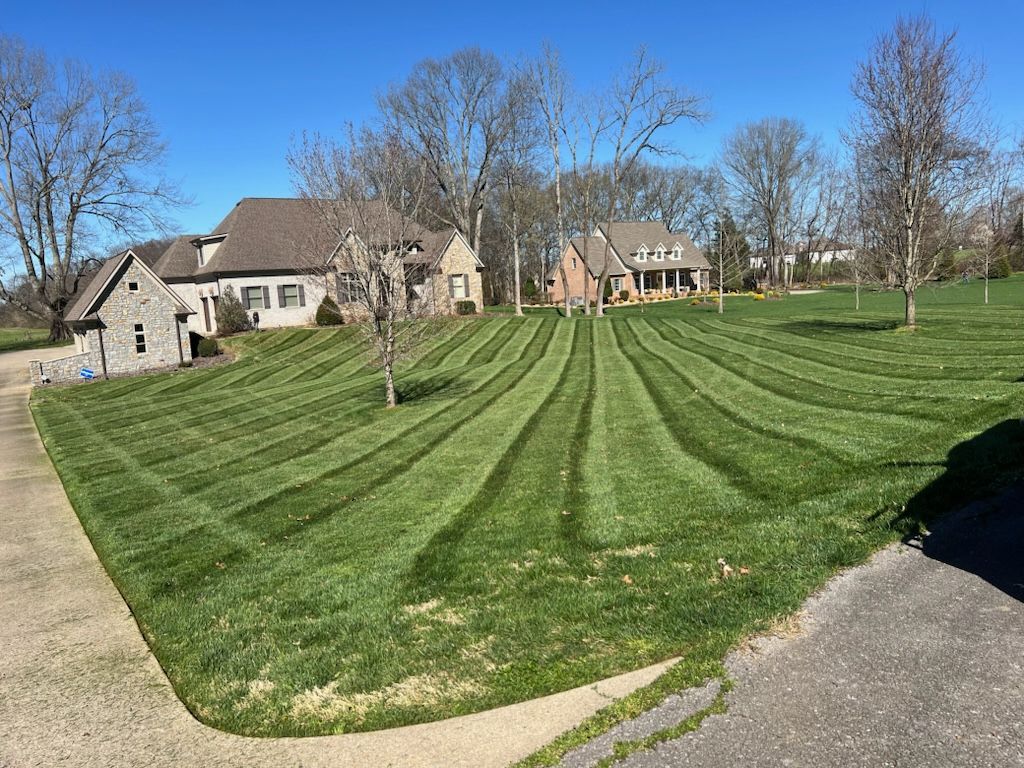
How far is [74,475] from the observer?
12.8 meters

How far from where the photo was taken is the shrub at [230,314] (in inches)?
1491

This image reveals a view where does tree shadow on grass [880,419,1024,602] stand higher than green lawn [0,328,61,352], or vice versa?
green lawn [0,328,61,352]

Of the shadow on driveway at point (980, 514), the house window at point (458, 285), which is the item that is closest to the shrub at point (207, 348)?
the house window at point (458, 285)

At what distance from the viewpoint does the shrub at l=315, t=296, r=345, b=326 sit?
38969mm

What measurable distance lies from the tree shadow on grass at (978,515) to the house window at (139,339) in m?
32.5

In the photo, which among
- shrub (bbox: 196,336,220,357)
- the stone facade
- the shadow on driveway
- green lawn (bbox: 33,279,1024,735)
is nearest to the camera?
green lawn (bbox: 33,279,1024,735)

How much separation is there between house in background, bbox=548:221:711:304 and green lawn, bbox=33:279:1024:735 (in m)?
41.7

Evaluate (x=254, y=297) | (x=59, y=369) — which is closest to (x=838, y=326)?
(x=254, y=297)

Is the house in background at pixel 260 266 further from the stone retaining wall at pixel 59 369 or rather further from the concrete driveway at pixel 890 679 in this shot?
the concrete driveway at pixel 890 679

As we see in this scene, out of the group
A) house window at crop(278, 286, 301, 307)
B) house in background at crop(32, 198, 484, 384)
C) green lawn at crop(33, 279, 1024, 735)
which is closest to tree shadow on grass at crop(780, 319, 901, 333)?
green lawn at crop(33, 279, 1024, 735)

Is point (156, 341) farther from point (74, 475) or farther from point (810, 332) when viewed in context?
point (810, 332)

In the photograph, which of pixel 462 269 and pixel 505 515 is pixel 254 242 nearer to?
pixel 462 269

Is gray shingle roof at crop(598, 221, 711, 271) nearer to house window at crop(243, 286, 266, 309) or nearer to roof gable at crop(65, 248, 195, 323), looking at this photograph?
house window at crop(243, 286, 266, 309)

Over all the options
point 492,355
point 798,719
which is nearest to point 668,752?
point 798,719
